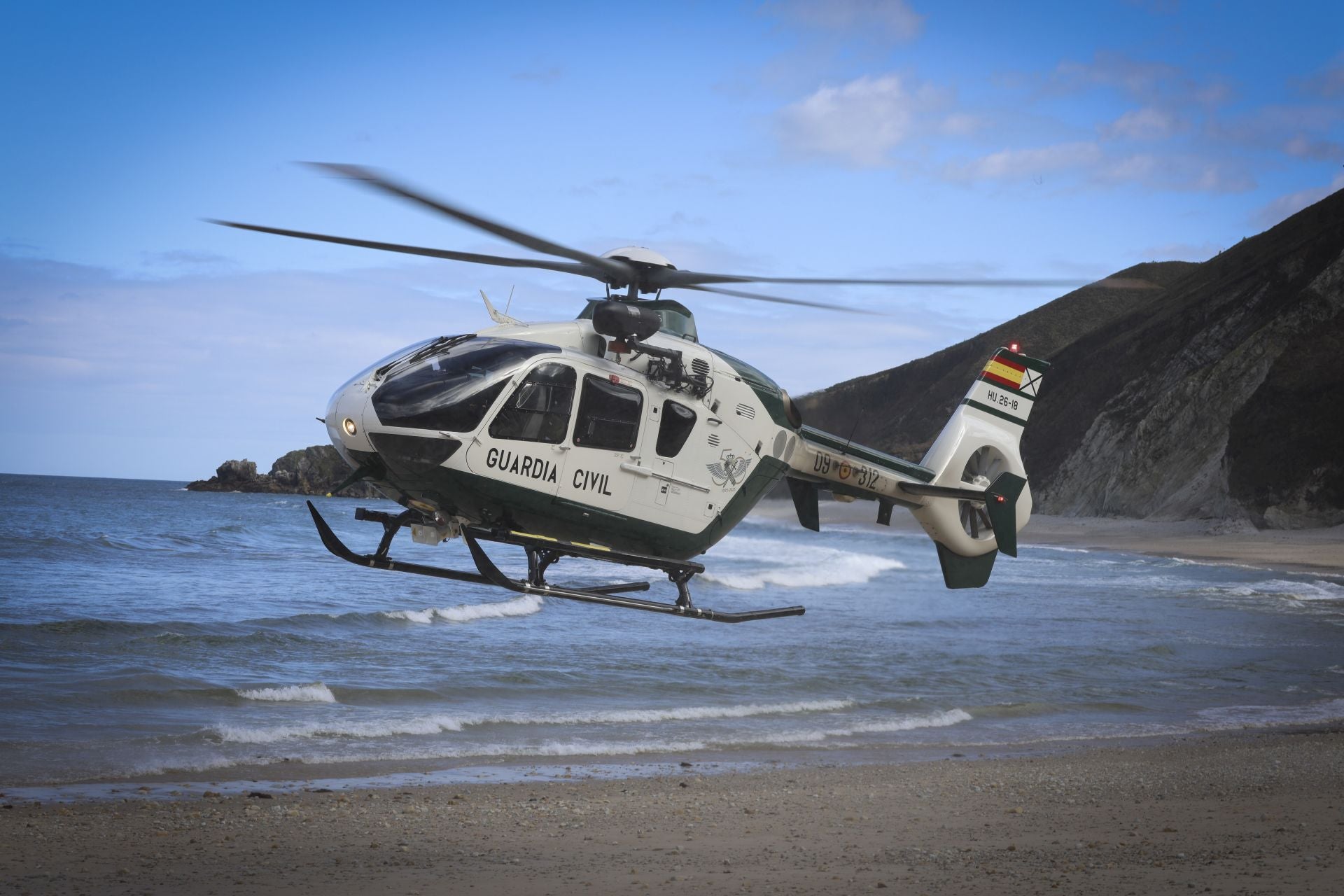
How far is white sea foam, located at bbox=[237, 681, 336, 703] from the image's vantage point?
1320 centimetres

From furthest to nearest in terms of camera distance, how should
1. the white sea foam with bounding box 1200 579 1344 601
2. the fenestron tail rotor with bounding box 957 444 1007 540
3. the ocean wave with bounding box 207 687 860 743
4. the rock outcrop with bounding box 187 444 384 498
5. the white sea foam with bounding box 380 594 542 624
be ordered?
the rock outcrop with bounding box 187 444 384 498 → the white sea foam with bounding box 1200 579 1344 601 → the white sea foam with bounding box 380 594 542 624 → the ocean wave with bounding box 207 687 860 743 → the fenestron tail rotor with bounding box 957 444 1007 540

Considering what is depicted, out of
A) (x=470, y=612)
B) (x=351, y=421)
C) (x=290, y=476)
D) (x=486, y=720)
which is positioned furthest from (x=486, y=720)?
(x=290, y=476)

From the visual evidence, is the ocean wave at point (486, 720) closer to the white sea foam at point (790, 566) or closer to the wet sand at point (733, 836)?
the wet sand at point (733, 836)

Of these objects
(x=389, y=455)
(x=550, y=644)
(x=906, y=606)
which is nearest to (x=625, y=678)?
(x=550, y=644)

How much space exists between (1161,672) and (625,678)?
27.4 feet

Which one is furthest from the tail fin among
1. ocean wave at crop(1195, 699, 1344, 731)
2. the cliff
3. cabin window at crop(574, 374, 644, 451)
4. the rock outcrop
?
the rock outcrop

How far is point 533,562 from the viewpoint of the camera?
8.96m

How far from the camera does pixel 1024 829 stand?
8.53 m

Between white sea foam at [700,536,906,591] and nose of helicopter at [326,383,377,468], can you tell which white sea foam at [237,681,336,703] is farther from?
white sea foam at [700,536,906,591]

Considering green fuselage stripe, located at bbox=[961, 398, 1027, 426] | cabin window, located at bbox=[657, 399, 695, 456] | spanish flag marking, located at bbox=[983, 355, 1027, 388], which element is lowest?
cabin window, located at bbox=[657, 399, 695, 456]

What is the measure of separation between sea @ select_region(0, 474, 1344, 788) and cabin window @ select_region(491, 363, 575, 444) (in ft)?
12.6

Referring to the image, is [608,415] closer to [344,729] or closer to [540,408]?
[540,408]

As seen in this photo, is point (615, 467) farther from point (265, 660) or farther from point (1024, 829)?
point (265, 660)

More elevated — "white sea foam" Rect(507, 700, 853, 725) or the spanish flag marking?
the spanish flag marking
